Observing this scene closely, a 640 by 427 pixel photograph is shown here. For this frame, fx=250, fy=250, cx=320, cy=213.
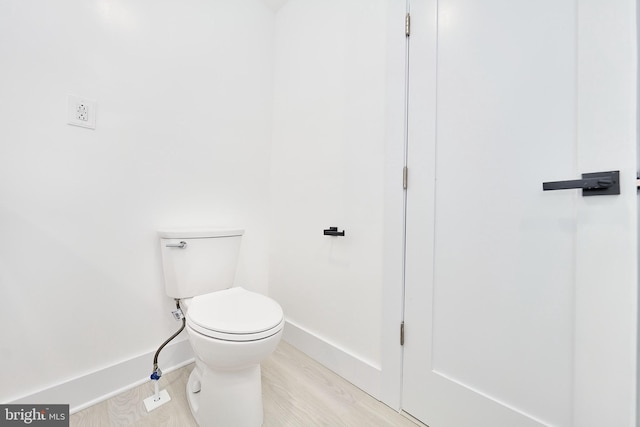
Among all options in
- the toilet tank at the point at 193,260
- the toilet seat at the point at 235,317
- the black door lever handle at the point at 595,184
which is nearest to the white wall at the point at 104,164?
the toilet tank at the point at 193,260

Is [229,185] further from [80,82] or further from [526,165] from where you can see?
[526,165]

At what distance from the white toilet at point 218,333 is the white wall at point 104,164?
0.18m

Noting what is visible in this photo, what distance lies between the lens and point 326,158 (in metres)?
1.37

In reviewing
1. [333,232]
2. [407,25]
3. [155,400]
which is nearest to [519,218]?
[333,232]

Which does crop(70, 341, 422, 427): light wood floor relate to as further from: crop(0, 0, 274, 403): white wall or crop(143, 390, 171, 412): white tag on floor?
crop(0, 0, 274, 403): white wall

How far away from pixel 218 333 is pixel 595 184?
1.14m

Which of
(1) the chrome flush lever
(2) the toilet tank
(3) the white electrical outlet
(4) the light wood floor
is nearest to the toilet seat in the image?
(2) the toilet tank

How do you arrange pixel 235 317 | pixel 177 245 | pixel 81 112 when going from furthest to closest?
1. pixel 177 245
2. pixel 81 112
3. pixel 235 317

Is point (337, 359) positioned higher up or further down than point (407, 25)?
further down

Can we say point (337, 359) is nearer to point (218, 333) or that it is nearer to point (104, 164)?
point (218, 333)

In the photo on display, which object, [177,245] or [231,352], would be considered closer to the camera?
[231,352]

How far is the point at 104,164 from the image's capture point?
109 centimetres

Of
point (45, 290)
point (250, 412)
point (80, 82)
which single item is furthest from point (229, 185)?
point (250, 412)
